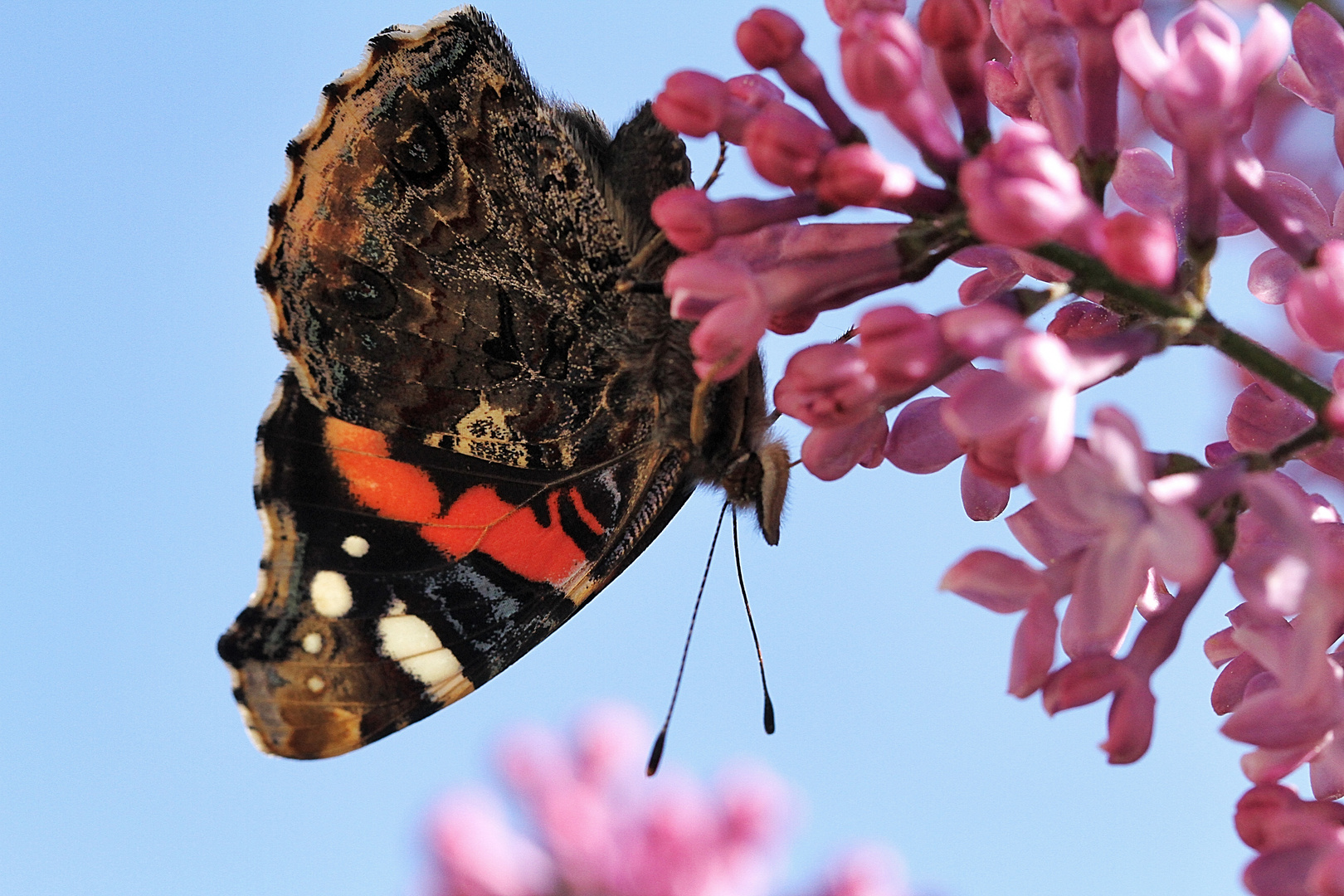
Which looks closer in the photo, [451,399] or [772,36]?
[772,36]

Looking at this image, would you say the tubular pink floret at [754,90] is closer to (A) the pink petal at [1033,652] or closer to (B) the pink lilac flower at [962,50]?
(B) the pink lilac flower at [962,50]

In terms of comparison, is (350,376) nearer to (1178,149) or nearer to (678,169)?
(678,169)

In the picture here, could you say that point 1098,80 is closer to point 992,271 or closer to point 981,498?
point 992,271

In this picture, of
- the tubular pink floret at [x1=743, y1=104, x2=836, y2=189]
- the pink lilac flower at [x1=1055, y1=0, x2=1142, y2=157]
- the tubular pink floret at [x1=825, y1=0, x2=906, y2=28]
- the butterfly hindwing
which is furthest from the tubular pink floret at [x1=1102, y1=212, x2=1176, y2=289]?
the butterfly hindwing

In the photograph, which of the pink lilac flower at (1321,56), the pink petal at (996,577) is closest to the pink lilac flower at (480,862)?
the pink petal at (996,577)

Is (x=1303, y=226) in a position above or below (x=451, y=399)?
below

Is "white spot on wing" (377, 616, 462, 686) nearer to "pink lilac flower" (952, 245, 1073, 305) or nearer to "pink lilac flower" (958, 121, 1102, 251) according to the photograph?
"pink lilac flower" (952, 245, 1073, 305)

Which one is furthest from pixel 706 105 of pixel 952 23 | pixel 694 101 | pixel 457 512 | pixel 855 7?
pixel 457 512
